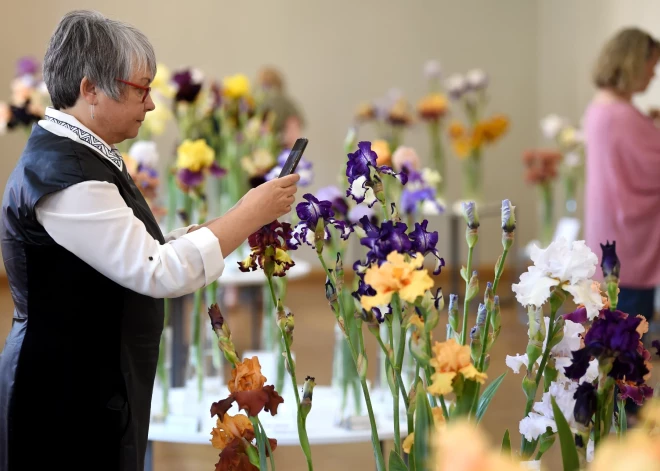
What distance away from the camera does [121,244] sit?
3.90 feet

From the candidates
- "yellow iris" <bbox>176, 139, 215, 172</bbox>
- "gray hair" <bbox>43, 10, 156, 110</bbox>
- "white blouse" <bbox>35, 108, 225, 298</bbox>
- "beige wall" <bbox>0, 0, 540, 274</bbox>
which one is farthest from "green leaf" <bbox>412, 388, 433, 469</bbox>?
"beige wall" <bbox>0, 0, 540, 274</bbox>

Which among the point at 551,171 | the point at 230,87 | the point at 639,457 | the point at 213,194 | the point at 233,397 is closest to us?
the point at 639,457

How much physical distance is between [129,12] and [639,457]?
22.0 ft

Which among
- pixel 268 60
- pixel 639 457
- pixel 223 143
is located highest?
pixel 268 60

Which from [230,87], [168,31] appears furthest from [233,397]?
[168,31]

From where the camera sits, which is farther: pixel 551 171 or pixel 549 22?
pixel 549 22

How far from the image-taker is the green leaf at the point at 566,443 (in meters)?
0.91

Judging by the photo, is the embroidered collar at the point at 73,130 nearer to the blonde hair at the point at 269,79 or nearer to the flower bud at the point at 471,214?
the flower bud at the point at 471,214

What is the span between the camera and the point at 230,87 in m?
3.88

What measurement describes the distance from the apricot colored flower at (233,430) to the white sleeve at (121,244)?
0.22 m

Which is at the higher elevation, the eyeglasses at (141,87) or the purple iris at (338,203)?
the eyeglasses at (141,87)

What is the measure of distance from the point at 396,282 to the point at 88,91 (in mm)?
637

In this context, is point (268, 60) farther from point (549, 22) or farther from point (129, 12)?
point (549, 22)

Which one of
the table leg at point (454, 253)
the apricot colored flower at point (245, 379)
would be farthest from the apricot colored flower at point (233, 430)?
the table leg at point (454, 253)
